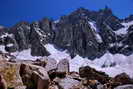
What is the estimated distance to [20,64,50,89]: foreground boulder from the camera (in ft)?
53.1

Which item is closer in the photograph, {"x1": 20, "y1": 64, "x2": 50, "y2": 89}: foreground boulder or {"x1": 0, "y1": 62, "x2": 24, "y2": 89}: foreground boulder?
{"x1": 0, "y1": 62, "x2": 24, "y2": 89}: foreground boulder

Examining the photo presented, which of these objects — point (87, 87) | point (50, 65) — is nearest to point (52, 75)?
point (50, 65)

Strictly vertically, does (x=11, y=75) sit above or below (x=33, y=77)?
above

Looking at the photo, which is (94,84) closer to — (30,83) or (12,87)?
(30,83)

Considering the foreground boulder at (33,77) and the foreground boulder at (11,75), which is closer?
the foreground boulder at (11,75)

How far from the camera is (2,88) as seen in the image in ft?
48.2

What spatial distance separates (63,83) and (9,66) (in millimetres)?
4131

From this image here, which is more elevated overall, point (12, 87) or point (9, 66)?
point (9, 66)

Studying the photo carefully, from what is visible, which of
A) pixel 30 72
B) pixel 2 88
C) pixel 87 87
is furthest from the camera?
pixel 87 87

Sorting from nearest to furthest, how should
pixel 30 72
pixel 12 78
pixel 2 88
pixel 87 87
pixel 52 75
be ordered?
1. pixel 2 88
2. pixel 12 78
3. pixel 30 72
4. pixel 87 87
5. pixel 52 75

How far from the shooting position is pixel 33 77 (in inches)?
676

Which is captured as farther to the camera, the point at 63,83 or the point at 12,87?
the point at 63,83

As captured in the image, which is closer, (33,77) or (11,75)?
(11,75)

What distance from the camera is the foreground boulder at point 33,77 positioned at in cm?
1619
